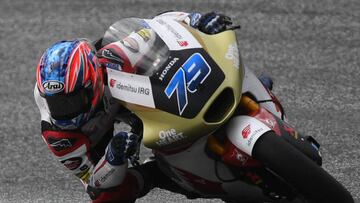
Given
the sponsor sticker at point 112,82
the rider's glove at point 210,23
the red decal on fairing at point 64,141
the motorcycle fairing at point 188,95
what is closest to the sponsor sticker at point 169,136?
the motorcycle fairing at point 188,95

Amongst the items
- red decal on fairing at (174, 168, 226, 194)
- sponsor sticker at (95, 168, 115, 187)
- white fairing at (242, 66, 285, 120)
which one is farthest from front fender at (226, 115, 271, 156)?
sponsor sticker at (95, 168, 115, 187)

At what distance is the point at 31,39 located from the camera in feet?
29.1

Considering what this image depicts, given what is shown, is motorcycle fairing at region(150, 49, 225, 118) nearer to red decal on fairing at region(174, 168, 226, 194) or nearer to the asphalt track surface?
red decal on fairing at region(174, 168, 226, 194)

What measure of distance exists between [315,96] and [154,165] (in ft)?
7.76

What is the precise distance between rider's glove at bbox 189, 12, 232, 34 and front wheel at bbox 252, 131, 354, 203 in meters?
0.70

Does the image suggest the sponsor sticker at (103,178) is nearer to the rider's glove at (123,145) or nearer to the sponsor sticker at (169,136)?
the rider's glove at (123,145)

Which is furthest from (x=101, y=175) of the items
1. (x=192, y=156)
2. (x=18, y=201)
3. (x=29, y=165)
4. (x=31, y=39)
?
(x=31, y=39)

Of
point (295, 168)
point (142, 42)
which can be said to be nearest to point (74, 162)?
point (142, 42)

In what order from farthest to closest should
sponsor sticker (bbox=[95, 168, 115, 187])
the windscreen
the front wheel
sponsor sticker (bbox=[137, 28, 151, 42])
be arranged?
sponsor sticker (bbox=[95, 168, 115, 187])
sponsor sticker (bbox=[137, 28, 151, 42])
the windscreen
the front wheel

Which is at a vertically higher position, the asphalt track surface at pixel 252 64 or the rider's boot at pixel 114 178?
the rider's boot at pixel 114 178

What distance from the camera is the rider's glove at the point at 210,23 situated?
4.99 meters

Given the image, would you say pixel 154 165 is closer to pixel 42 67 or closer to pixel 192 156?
pixel 192 156

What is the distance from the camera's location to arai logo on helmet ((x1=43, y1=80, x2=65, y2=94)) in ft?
15.1

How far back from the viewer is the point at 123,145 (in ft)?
15.7
